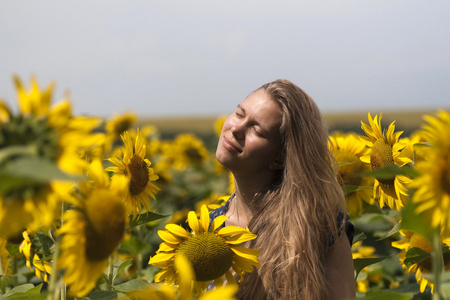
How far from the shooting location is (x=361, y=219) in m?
2.99

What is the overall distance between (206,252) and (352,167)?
1.07 meters

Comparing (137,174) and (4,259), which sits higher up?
(137,174)

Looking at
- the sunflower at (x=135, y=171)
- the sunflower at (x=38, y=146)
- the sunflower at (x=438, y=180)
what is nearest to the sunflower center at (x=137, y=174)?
the sunflower at (x=135, y=171)

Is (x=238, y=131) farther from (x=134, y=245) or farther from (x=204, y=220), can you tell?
(x=134, y=245)

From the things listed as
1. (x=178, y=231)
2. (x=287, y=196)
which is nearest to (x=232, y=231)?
(x=178, y=231)

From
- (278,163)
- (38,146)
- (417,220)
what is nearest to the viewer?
(38,146)

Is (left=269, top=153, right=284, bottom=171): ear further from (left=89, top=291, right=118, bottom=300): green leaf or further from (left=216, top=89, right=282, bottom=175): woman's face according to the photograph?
(left=89, top=291, right=118, bottom=300): green leaf

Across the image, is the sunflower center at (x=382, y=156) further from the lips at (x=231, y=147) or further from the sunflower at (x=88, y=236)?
the sunflower at (x=88, y=236)

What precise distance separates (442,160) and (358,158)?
60.5 inches

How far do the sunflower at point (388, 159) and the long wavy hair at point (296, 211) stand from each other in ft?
0.72

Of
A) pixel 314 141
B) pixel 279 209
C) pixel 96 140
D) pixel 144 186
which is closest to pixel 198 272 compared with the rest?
pixel 144 186

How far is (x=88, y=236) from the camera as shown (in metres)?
0.95

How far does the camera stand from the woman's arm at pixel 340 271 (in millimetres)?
1969

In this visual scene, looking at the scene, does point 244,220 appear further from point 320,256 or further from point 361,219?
point 361,219
